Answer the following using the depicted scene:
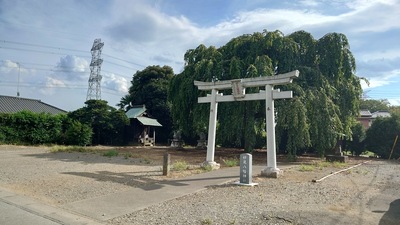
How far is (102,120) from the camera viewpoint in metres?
27.2

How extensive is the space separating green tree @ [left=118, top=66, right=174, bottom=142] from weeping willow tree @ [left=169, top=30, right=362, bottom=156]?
13142 millimetres

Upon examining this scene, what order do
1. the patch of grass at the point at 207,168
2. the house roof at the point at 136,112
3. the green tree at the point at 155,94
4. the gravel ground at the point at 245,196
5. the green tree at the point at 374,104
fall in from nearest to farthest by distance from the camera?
the gravel ground at the point at 245,196
the patch of grass at the point at 207,168
the house roof at the point at 136,112
the green tree at the point at 155,94
the green tree at the point at 374,104

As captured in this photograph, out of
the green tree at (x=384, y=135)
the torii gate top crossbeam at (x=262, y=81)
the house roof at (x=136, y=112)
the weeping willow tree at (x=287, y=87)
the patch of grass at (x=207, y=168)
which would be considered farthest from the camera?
the house roof at (x=136, y=112)

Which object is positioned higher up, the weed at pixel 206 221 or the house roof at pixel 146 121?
the house roof at pixel 146 121

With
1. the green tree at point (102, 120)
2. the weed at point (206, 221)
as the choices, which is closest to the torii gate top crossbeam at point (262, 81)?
the weed at point (206, 221)

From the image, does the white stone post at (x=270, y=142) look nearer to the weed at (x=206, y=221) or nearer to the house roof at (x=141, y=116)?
A: the weed at (x=206, y=221)

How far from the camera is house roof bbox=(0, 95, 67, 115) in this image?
29.6m

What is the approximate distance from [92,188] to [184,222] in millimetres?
3686

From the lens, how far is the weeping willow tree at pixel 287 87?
15594 millimetres

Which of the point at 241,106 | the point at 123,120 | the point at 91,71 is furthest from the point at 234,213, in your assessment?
the point at 91,71

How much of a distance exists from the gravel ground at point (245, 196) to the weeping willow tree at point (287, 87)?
15.9ft

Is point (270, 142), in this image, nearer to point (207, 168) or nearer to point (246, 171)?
point (246, 171)

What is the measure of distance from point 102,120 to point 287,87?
681 inches

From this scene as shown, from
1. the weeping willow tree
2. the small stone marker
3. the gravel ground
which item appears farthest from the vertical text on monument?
the weeping willow tree
